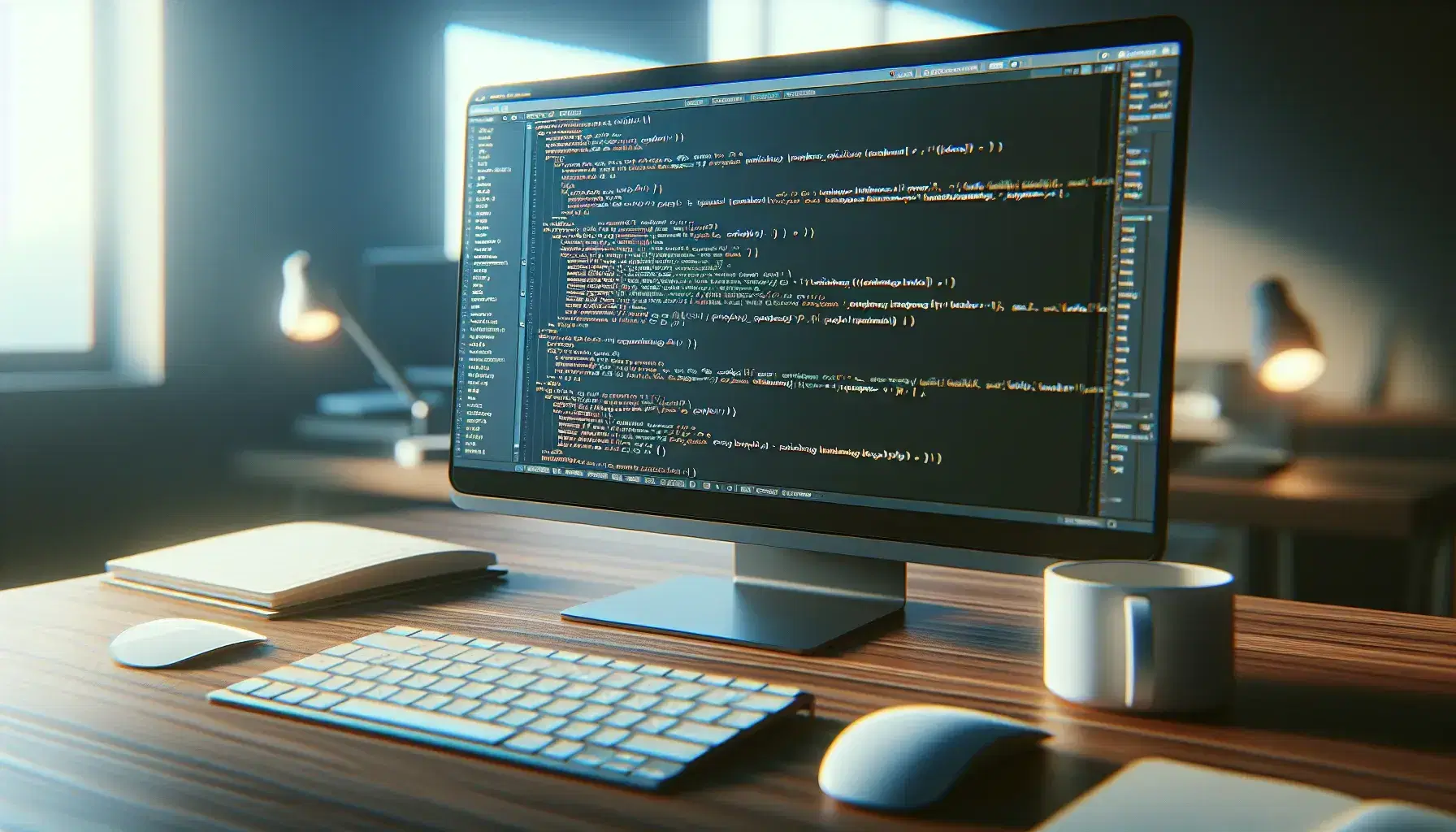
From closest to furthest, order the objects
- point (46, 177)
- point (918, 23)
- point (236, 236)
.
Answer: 1. point (46, 177)
2. point (236, 236)
3. point (918, 23)

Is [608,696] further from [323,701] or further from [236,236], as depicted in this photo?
[236,236]

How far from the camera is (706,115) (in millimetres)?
885

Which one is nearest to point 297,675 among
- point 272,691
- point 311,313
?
point 272,691

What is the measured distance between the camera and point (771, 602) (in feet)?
2.97

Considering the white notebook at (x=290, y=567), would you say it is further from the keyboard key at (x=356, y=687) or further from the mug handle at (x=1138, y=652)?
the mug handle at (x=1138, y=652)

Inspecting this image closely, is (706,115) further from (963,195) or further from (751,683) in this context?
(751,683)

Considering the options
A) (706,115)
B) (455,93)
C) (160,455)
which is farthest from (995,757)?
(455,93)

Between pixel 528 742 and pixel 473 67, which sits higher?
pixel 473 67

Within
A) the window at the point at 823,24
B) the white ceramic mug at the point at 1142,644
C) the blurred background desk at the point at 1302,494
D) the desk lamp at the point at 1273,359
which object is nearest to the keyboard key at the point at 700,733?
the white ceramic mug at the point at 1142,644

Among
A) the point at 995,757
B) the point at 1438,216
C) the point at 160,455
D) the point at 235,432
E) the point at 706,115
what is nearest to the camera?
the point at 995,757

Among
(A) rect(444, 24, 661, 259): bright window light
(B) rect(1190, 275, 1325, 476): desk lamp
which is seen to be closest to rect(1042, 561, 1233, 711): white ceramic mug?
(B) rect(1190, 275, 1325, 476): desk lamp

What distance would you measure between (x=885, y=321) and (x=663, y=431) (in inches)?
8.1

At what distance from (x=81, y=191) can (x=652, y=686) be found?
2841 mm

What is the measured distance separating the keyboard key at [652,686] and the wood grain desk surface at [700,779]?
0.25 feet
